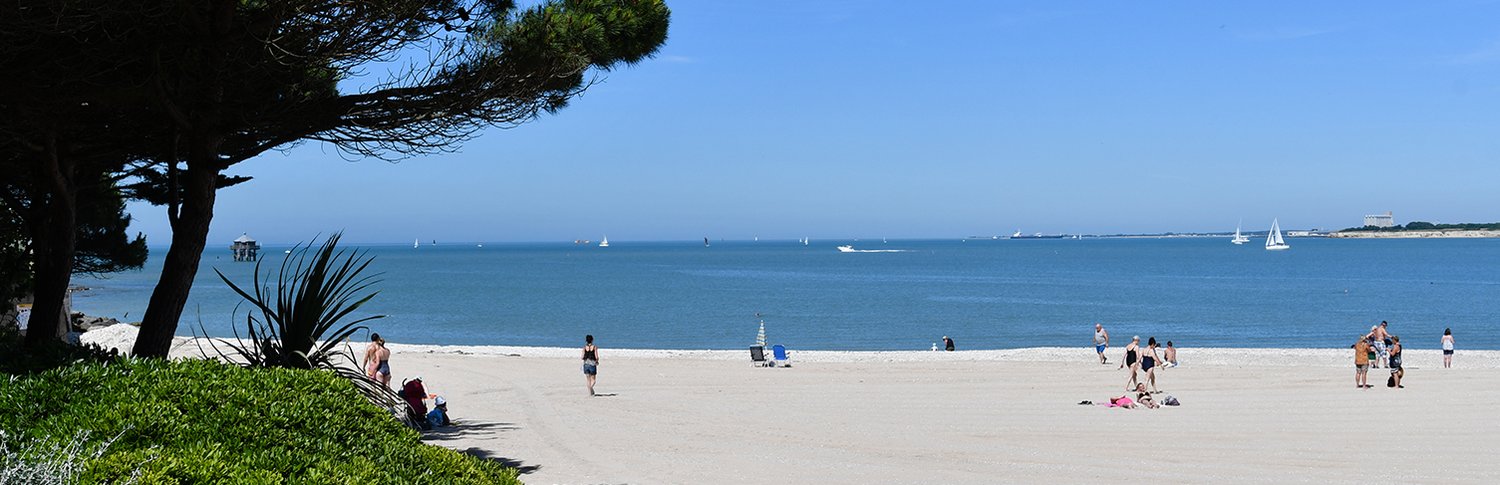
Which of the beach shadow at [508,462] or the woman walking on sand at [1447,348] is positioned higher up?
the woman walking on sand at [1447,348]

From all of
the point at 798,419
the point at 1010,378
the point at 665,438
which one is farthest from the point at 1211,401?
the point at 665,438

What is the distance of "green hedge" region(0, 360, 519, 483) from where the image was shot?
168 inches

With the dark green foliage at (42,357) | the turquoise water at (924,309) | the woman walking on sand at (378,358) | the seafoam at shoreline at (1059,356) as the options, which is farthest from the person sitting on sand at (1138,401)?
the turquoise water at (924,309)

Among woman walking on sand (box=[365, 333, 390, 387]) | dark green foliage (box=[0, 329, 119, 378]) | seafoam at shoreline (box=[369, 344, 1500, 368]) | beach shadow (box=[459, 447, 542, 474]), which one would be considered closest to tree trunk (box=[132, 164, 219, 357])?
dark green foliage (box=[0, 329, 119, 378])

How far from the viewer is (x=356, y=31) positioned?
7.89m

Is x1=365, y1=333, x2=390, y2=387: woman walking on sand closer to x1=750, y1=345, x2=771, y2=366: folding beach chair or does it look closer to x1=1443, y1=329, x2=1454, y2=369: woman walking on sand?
x1=750, y1=345, x2=771, y2=366: folding beach chair

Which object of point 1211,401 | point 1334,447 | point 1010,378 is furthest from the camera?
point 1010,378

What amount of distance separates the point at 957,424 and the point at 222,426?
9981mm

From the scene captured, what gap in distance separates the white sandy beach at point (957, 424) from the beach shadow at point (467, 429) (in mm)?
45

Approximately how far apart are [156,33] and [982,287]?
250 ft

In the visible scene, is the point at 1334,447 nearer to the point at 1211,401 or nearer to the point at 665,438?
the point at 1211,401

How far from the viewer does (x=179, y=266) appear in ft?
26.2

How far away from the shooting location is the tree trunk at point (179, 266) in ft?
26.1

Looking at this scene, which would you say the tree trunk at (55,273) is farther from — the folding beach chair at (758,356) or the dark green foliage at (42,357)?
the folding beach chair at (758,356)
